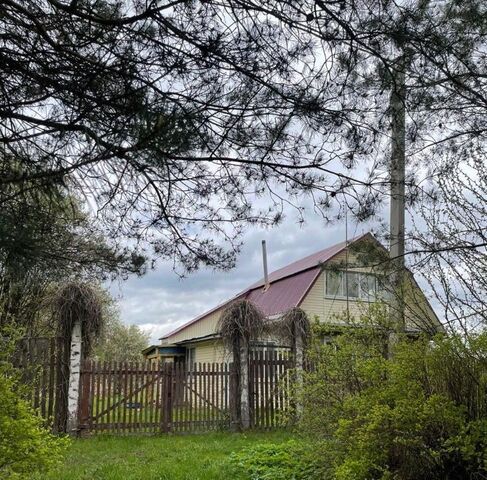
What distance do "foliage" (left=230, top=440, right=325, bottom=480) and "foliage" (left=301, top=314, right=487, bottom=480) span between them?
33 cm

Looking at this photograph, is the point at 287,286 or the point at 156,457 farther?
the point at 287,286

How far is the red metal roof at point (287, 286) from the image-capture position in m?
16.9

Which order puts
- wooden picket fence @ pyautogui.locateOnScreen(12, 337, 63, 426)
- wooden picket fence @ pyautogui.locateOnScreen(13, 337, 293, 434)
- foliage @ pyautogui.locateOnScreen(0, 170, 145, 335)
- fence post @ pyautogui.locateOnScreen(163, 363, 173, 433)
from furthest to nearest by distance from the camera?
1. fence post @ pyautogui.locateOnScreen(163, 363, 173, 433)
2. wooden picket fence @ pyautogui.locateOnScreen(13, 337, 293, 434)
3. wooden picket fence @ pyautogui.locateOnScreen(12, 337, 63, 426)
4. foliage @ pyautogui.locateOnScreen(0, 170, 145, 335)

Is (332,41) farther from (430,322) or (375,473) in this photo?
(375,473)

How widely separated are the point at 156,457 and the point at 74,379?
2.58 metres

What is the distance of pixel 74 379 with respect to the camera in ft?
29.1

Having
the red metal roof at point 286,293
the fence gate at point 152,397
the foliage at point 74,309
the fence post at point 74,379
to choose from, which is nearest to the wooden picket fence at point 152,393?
the fence gate at point 152,397

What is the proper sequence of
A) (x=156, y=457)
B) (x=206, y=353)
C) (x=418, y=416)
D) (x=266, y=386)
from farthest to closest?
1. (x=206, y=353)
2. (x=266, y=386)
3. (x=156, y=457)
4. (x=418, y=416)

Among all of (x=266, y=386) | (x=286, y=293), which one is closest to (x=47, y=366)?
(x=266, y=386)

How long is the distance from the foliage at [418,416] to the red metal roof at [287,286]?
36.0 ft

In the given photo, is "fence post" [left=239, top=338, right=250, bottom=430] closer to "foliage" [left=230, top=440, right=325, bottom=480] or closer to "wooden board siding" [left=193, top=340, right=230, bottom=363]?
"foliage" [left=230, top=440, right=325, bottom=480]

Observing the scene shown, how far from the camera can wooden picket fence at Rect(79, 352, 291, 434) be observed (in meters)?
9.11

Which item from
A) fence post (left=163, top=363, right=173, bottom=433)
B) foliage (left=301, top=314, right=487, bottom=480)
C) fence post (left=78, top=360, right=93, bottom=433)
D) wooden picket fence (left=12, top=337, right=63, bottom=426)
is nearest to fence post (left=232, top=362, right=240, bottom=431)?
fence post (left=163, top=363, right=173, bottom=433)

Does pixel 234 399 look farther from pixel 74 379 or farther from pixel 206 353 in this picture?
pixel 206 353
